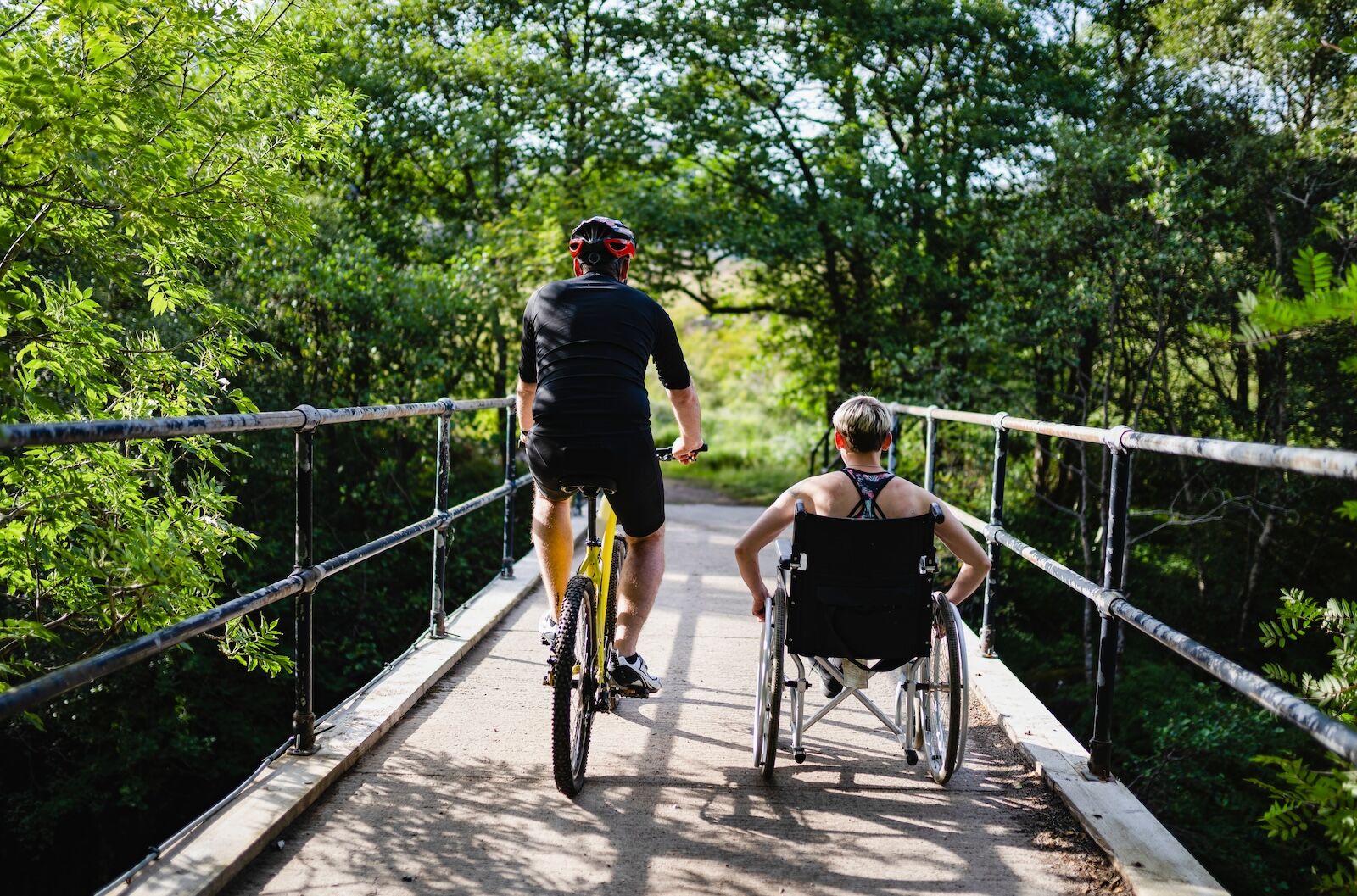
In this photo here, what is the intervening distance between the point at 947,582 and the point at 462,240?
7.46 m

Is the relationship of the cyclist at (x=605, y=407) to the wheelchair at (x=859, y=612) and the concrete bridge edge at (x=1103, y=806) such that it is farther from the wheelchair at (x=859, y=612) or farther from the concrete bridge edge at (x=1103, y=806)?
the concrete bridge edge at (x=1103, y=806)

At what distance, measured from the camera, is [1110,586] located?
3408mm

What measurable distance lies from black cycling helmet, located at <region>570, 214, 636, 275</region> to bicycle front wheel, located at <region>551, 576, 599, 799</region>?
1.09m

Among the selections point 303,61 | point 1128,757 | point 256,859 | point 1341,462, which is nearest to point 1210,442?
point 1341,462

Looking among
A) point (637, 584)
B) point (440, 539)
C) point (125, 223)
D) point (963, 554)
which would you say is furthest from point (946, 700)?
point (125, 223)

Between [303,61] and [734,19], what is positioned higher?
[734,19]

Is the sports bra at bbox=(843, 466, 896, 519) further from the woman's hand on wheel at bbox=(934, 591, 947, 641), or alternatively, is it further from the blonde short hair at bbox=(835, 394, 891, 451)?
the woman's hand on wheel at bbox=(934, 591, 947, 641)

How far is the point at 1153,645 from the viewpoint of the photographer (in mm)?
11617

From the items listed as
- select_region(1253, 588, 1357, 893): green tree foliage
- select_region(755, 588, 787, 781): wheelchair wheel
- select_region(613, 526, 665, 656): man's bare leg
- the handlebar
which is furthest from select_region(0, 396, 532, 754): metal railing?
select_region(1253, 588, 1357, 893): green tree foliage

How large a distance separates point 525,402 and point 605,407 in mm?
578

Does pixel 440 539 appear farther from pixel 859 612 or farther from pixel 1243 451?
pixel 1243 451

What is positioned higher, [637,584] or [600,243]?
[600,243]

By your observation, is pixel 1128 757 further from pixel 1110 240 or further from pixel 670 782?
pixel 670 782

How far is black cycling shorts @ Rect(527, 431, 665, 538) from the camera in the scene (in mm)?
3488
